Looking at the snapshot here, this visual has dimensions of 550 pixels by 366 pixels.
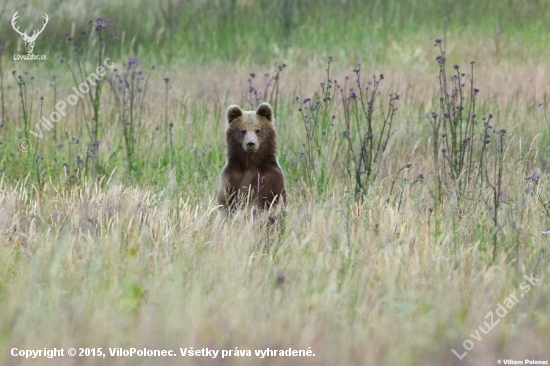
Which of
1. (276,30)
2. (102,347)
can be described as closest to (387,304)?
(102,347)

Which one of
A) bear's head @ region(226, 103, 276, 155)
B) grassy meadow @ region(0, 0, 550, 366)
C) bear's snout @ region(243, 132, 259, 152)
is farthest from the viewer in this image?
bear's head @ region(226, 103, 276, 155)

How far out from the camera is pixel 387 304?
402cm

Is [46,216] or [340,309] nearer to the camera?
[340,309]

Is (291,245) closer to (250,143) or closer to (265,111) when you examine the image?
(250,143)

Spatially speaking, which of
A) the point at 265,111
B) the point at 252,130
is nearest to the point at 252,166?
the point at 252,130

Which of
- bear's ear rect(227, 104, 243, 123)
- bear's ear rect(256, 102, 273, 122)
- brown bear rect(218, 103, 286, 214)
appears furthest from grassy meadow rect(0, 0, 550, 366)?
bear's ear rect(227, 104, 243, 123)

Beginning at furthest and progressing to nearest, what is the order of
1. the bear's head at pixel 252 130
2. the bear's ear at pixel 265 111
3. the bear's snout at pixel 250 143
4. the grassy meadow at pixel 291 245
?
the bear's ear at pixel 265 111 → the bear's head at pixel 252 130 → the bear's snout at pixel 250 143 → the grassy meadow at pixel 291 245

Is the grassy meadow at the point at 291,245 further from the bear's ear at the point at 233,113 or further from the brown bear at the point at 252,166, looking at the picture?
the bear's ear at the point at 233,113

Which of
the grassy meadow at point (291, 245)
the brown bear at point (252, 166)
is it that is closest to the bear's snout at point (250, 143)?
the brown bear at point (252, 166)

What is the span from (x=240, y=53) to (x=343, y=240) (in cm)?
816

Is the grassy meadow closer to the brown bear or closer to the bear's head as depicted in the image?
the brown bear

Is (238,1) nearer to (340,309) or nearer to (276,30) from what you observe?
(276,30)

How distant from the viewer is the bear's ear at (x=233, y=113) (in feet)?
19.4

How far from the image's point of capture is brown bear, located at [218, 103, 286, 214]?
5.56 metres
